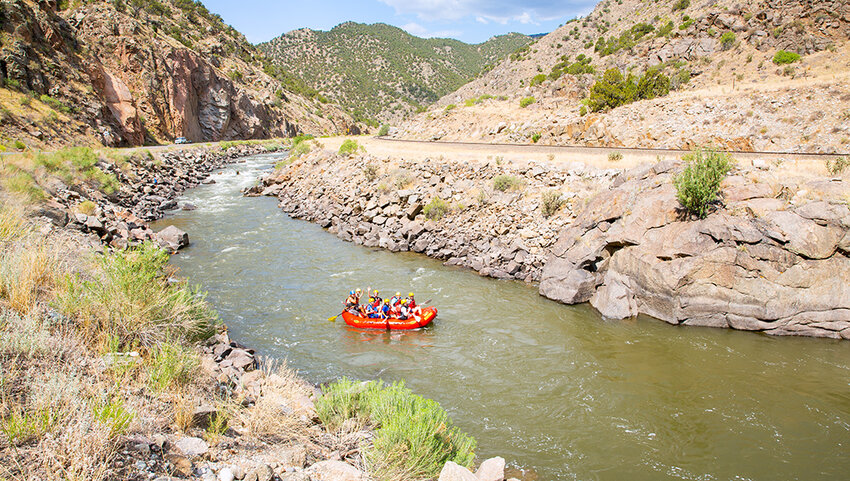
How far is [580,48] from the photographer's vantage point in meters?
52.7

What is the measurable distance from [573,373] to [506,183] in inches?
416

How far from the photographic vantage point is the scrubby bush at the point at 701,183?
1252cm

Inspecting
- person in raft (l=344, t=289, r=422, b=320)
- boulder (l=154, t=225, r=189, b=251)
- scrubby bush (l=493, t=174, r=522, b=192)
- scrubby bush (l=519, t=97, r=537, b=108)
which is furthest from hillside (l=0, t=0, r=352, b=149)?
scrubby bush (l=519, t=97, r=537, b=108)

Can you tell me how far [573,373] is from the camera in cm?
968

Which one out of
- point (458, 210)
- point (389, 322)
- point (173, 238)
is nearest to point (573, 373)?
point (389, 322)

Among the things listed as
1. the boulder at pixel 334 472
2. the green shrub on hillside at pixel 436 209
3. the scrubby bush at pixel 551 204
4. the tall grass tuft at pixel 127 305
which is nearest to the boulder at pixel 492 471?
the boulder at pixel 334 472

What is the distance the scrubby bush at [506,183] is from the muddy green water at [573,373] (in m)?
4.96

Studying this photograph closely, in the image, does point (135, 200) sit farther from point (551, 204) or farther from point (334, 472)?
point (334, 472)

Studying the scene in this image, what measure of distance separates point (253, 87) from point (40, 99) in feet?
147

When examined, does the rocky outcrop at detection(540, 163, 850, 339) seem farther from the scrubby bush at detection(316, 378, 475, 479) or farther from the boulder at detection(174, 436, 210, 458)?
the boulder at detection(174, 436, 210, 458)

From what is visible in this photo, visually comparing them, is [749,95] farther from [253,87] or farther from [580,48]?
[253,87]

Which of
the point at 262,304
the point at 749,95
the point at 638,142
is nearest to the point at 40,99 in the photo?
the point at 262,304

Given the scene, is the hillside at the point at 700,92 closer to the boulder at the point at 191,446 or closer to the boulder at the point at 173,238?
the boulder at the point at 173,238

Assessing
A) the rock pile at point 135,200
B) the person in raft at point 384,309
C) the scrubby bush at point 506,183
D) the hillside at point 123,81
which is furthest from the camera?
the hillside at point 123,81
